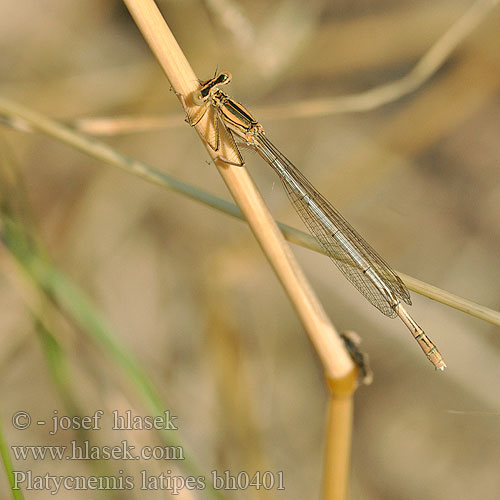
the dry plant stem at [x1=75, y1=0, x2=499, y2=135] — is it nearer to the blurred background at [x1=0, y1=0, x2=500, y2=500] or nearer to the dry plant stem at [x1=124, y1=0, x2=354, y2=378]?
the dry plant stem at [x1=124, y1=0, x2=354, y2=378]

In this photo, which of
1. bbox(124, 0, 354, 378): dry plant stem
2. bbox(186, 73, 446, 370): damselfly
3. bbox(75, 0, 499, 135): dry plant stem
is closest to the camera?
bbox(124, 0, 354, 378): dry plant stem

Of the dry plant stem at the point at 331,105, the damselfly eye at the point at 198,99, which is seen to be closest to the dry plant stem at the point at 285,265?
the damselfly eye at the point at 198,99

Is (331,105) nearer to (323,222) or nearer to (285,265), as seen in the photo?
(323,222)

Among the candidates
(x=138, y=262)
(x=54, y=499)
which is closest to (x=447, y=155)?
(x=138, y=262)

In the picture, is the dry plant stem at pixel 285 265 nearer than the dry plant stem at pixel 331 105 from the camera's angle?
Yes

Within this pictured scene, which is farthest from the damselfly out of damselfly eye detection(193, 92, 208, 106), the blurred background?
the blurred background

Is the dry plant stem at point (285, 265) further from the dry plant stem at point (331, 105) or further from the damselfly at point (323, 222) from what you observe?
the dry plant stem at point (331, 105)
